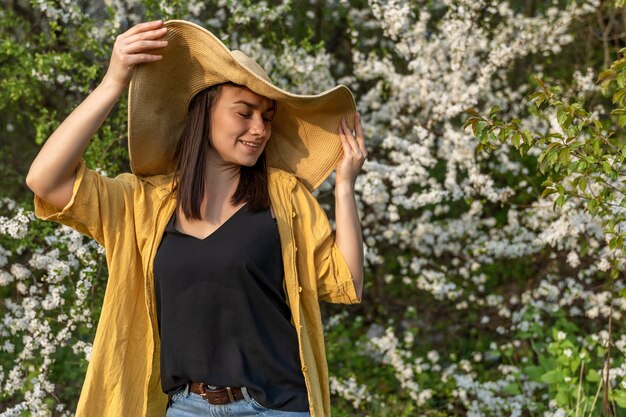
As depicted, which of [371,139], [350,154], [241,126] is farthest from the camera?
[371,139]

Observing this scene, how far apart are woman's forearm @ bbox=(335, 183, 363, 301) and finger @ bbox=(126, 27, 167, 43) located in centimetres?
62

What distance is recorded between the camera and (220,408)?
2490 millimetres

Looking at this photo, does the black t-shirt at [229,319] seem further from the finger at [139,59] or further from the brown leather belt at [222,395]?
the finger at [139,59]

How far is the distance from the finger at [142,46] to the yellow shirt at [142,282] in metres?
0.33

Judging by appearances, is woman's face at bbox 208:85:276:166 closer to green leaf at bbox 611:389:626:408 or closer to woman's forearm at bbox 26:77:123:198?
woman's forearm at bbox 26:77:123:198

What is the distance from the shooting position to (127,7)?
5535mm

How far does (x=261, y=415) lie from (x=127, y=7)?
11.7ft

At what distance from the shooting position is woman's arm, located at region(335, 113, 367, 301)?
2691mm

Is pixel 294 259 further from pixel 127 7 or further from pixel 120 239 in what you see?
pixel 127 7

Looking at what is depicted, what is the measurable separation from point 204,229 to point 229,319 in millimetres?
264

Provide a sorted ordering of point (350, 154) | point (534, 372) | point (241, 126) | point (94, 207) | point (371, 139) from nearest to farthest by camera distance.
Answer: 1. point (94, 207)
2. point (241, 126)
3. point (350, 154)
4. point (534, 372)
5. point (371, 139)

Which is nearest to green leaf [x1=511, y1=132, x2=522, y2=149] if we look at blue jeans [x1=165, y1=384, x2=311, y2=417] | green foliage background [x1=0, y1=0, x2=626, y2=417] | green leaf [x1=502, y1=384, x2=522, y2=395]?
green foliage background [x1=0, y1=0, x2=626, y2=417]

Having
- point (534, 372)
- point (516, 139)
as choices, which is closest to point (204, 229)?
point (516, 139)

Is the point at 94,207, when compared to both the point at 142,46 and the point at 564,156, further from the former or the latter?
the point at 564,156
